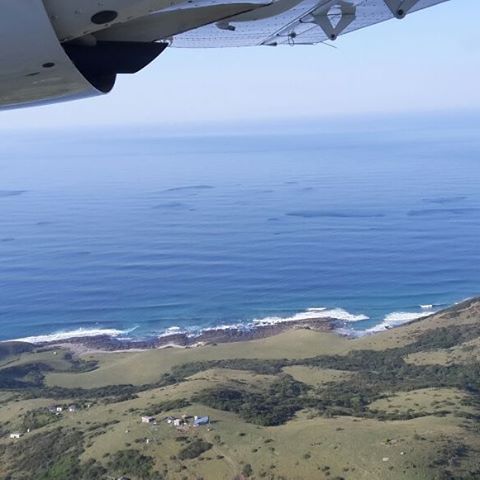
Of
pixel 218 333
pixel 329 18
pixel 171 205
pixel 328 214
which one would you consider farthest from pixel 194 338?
pixel 171 205

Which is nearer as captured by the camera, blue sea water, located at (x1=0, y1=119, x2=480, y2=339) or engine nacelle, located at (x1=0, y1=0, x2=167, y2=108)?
engine nacelle, located at (x1=0, y1=0, x2=167, y2=108)

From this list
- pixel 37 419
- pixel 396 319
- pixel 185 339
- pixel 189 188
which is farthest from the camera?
pixel 189 188

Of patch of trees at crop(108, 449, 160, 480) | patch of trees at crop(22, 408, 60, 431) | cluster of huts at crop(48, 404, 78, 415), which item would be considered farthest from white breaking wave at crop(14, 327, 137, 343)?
patch of trees at crop(108, 449, 160, 480)

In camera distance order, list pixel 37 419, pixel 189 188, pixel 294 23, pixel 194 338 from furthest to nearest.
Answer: pixel 189 188 → pixel 194 338 → pixel 37 419 → pixel 294 23

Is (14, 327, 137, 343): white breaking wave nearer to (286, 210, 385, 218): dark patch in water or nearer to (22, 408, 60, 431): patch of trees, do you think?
(22, 408, 60, 431): patch of trees

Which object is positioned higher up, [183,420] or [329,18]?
[329,18]

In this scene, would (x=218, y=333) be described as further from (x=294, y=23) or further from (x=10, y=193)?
(x=10, y=193)
